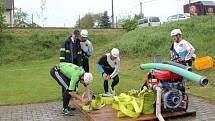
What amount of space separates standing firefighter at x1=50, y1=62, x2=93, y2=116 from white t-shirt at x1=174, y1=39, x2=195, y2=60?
251 centimetres

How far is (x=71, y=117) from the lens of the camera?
7.84 metres

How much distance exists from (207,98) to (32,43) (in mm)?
19738

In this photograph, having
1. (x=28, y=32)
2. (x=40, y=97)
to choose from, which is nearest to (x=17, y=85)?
(x=40, y=97)

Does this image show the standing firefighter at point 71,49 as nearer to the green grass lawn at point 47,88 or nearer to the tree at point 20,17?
the green grass lawn at point 47,88

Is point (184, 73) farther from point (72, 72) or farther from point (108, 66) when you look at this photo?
point (108, 66)

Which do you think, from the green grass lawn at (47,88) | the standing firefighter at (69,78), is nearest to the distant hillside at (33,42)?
the green grass lawn at (47,88)

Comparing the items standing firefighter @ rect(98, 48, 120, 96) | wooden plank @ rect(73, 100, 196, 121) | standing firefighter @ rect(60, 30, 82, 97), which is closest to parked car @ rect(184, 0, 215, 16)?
standing firefighter @ rect(98, 48, 120, 96)

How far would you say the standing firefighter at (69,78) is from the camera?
7.13 m

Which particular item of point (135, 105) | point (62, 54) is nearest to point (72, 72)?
point (62, 54)

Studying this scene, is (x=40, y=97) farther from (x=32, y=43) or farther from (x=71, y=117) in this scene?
(x=32, y=43)

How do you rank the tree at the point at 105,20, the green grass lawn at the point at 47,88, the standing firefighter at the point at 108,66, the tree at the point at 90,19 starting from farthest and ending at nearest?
1. the tree at the point at 90,19
2. the tree at the point at 105,20
3. the green grass lawn at the point at 47,88
4. the standing firefighter at the point at 108,66

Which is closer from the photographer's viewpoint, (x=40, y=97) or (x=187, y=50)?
(x=187, y=50)

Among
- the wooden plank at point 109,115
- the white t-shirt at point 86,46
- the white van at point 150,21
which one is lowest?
the wooden plank at point 109,115

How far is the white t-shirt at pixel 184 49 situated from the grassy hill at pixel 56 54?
164cm
